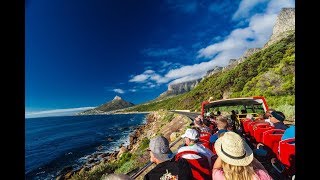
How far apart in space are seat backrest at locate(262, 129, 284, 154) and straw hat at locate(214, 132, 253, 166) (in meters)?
3.06

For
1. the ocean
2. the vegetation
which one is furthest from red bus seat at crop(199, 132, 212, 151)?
the vegetation

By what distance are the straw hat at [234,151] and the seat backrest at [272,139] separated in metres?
3.06

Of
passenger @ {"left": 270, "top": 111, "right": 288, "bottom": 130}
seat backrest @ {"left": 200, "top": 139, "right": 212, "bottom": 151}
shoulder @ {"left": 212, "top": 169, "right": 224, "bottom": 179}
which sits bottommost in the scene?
seat backrest @ {"left": 200, "top": 139, "right": 212, "bottom": 151}

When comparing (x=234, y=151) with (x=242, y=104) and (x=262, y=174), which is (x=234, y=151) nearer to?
(x=262, y=174)

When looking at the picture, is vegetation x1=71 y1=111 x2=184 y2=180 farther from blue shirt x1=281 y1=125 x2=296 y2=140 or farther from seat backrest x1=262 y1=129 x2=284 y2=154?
blue shirt x1=281 y1=125 x2=296 y2=140

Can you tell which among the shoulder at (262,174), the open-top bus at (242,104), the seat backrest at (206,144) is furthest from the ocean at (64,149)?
the open-top bus at (242,104)

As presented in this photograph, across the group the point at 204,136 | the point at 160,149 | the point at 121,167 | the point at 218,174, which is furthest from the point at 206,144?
the point at 121,167

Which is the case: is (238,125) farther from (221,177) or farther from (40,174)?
(40,174)

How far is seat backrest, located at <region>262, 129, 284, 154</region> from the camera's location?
5.77m

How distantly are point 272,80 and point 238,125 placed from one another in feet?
92.3

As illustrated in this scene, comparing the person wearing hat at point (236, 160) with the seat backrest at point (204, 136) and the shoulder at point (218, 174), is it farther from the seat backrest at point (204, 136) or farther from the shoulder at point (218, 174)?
the seat backrest at point (204, 136)

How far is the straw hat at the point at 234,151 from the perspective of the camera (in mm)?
3016

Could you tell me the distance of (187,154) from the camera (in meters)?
3.95
